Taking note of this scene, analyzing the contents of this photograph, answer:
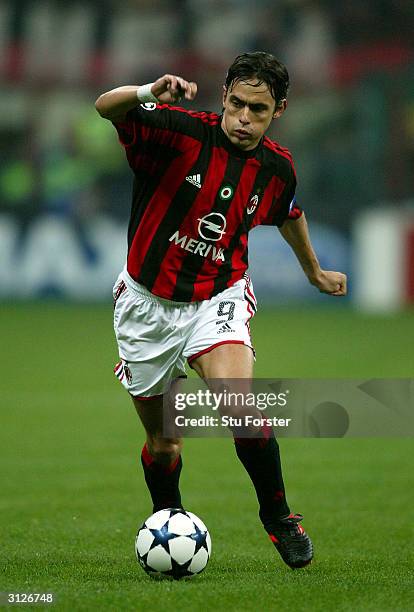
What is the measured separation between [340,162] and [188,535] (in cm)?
1871

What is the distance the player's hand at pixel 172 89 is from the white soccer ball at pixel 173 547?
1686 millimetres

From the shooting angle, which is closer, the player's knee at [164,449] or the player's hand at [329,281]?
the player's knee at [164,449]

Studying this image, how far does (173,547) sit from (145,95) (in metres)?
1.75

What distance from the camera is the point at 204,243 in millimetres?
4742

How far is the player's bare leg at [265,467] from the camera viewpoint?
4543 millimetres

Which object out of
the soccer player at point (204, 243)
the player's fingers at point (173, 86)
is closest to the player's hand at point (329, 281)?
the soccer player at point (204, 243)

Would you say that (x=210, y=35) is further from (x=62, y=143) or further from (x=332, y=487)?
(x=332, y=487)

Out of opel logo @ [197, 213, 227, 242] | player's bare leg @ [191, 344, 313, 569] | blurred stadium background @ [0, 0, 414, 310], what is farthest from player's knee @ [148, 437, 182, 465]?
blurred stadium background @ [0, 0, 414, 310]

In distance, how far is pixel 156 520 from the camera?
4.53 metres

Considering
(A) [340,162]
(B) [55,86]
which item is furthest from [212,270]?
(B) [55,86]

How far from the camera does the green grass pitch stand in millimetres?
4156

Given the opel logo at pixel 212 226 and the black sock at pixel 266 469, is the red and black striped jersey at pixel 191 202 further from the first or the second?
the black sock at pixel 266 469

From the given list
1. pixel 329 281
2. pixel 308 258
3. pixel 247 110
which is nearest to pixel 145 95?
pixel 247 110

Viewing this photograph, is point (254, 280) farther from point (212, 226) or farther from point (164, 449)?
point (212, 226)
